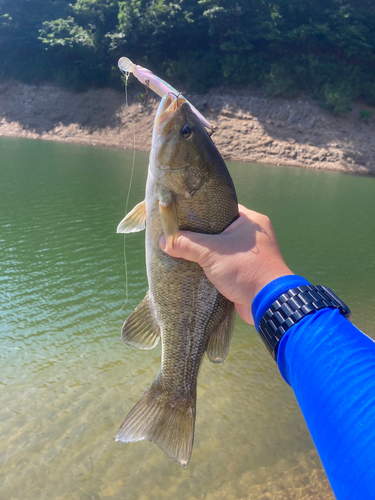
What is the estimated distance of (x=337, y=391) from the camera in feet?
3.75

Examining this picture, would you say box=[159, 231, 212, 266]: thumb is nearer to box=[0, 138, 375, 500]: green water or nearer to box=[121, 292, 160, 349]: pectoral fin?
box=[121, 292, 160, 349]: pectoral fin

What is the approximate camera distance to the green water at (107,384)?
3838 mm

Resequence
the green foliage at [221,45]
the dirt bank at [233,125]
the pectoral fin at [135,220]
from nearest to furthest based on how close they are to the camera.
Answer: the pectoral fin at [135,220] → the dirt bank at [233,125] → the green foliage at [221,45]

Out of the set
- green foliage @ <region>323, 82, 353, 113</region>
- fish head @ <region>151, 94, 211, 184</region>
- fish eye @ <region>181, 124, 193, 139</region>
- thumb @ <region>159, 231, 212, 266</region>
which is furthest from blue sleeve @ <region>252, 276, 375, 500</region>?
green foliage @ <region>323, 82, 353, 113</region>

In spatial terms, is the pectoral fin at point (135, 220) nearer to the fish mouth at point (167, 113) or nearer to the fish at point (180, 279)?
the fish at point (180, 279)

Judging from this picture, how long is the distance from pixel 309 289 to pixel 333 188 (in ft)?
73.2

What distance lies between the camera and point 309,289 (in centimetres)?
158

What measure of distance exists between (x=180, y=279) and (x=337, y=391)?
1.27 metres

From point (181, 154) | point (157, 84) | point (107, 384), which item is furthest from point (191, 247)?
point (107, 384)

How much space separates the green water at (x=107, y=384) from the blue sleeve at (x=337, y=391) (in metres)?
3.20

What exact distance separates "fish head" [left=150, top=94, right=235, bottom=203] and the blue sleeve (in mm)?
1146

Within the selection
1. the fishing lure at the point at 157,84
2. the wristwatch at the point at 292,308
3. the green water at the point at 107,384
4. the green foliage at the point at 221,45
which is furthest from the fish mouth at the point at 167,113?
the green foliage at the point at 221,45

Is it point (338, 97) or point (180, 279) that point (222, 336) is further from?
point (338, 97)

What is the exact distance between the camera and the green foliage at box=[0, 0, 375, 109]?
117 ft
